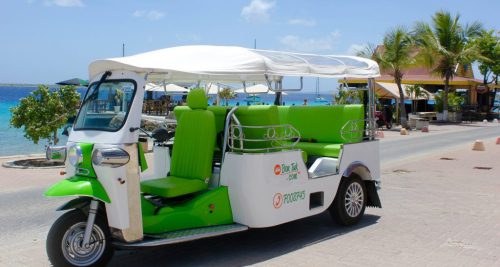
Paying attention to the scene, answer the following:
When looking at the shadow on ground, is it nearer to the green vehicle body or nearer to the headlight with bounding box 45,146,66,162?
the green vehicle body

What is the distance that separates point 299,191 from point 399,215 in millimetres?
2417

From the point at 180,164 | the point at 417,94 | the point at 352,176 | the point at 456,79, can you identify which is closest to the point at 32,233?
the point at 180,164

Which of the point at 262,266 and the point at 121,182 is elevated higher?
the point at 121,182

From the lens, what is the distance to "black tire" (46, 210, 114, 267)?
4.88 m

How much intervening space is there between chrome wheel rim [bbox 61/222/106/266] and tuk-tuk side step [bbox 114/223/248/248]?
0.18 meters

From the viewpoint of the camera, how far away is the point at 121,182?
499cm

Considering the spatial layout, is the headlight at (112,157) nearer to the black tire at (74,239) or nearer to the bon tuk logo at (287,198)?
the black tire at (74,239)

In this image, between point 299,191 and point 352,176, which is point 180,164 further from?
point 352,176

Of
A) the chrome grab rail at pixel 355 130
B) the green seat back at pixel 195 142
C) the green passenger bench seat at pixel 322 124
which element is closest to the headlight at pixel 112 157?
the green seat back at pixel 195 142

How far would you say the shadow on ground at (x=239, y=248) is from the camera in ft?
19.0

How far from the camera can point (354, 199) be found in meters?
7.41

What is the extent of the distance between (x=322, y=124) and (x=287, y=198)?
2.07 meters

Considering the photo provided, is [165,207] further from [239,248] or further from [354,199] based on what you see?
[354,199]

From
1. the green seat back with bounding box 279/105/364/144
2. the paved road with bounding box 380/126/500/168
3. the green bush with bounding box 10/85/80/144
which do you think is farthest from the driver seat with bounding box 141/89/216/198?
the green bush with bounding box 10/85/80/144
